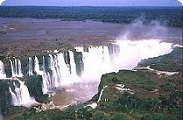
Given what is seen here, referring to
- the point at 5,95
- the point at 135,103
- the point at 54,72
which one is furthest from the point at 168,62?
the point at 5,95

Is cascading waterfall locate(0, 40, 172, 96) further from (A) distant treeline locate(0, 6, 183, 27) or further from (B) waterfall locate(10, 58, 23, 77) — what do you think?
(A) distant treeline locate(0, 6, 183, 27)

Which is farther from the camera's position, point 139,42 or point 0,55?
point 139,42

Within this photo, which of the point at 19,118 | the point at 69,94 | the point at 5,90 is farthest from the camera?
the point at 69,94

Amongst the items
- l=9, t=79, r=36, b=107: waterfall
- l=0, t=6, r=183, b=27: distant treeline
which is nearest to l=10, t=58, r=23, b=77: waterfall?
l=9, t=79, r=36, b=107: waterfall

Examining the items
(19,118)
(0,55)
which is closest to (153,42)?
(0,55)

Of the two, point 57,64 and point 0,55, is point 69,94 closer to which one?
point 57,64

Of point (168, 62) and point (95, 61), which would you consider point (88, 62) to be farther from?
point (168, 62)
